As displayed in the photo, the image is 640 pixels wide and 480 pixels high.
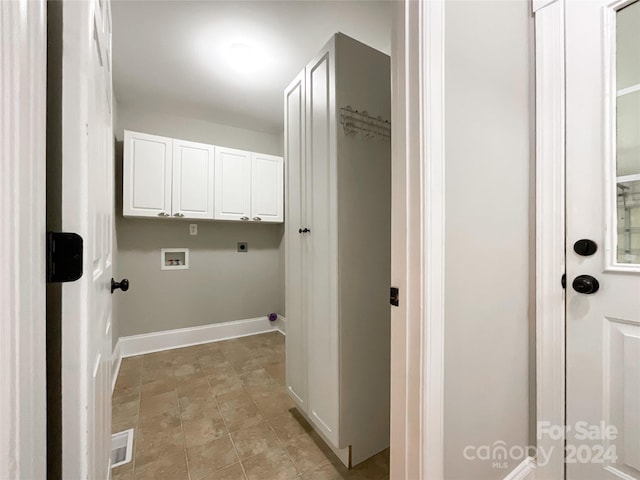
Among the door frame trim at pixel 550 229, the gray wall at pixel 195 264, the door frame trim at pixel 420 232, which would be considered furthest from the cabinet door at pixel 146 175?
the door frame trim at pixel 550 229

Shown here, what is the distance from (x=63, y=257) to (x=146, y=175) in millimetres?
2613

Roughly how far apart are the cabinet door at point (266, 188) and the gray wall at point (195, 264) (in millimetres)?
349

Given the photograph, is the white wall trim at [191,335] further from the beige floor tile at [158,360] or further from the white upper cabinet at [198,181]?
the white upper cabinet at [198,181]

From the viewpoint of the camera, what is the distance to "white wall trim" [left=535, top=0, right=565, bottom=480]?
1.13 meters

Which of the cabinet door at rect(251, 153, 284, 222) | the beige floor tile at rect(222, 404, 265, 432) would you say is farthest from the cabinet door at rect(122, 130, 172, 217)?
the beige floor tile at rect(222, 404, 265, 432)

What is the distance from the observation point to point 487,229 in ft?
3.42

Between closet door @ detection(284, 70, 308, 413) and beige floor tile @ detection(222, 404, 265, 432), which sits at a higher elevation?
closet door @ detection(284, 70, 308, 413)

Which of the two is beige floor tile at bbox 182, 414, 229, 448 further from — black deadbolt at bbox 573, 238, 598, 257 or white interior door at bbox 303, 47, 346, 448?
black deadbolt at bbox 573, 238, 598, 257

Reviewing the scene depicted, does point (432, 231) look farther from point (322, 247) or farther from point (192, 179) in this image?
point (192, 179)

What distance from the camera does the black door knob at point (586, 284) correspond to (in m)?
1.04

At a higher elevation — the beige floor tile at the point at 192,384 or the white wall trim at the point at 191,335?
the white wall trim at the point at 191,335

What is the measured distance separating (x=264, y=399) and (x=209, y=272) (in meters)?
1.77

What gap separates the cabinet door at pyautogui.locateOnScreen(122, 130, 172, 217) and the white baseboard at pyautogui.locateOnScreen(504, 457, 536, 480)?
3152 millimetres

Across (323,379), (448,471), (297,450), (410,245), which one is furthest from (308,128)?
(297,450)
